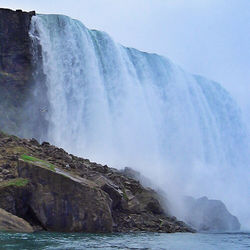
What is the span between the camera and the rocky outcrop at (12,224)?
15.5 meters

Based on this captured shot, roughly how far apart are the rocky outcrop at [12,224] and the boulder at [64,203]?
933 millimetres

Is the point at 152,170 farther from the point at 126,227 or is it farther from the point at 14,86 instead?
the point at 126,227

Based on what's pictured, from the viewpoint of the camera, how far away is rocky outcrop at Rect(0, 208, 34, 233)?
50.8 ft

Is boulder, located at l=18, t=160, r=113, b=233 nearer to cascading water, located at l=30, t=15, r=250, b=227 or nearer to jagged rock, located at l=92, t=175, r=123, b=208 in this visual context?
jagged rock, located at l=92, t=175, r=123, b=208

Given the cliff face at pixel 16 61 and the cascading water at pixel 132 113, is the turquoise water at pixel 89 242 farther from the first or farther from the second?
the cliff face at pixel 16 61

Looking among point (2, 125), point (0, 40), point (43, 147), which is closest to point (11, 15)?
point (0, 40)

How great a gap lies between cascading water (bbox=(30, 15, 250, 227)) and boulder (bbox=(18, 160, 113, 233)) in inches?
670

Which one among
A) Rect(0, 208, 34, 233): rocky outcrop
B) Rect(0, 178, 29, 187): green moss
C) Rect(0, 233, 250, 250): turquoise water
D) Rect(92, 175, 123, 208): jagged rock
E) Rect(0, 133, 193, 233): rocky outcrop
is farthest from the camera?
Rect(92, 175, 123, 208): jagged rock

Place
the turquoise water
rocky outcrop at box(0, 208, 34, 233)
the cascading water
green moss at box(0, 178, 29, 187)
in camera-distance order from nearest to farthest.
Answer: the turquoise water → rocky outcrop at box(0, 208, 34, 233) → green moss at box(0, 178, 29, 187) → the cascading water

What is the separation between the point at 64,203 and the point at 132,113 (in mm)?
26459

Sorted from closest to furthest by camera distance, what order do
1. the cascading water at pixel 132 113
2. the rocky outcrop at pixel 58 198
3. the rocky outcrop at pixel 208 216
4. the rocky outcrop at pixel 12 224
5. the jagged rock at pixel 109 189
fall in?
the rocky outcrop at pixel 12 224, the rocky outcrop at pixel 58 198, the jagged rock at pixel 109 189, the rocky outcrop at pixel 208 216, the cascading water at pixel 132 113

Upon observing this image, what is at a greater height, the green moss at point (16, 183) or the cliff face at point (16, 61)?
the cliff face at point (16, 61)

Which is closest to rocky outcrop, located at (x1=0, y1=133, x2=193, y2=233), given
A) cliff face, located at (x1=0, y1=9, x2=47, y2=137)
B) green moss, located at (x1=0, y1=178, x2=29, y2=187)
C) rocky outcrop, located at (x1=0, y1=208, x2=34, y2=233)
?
green moss, located at (x1=0, y1=178, x2=29, y2=187)

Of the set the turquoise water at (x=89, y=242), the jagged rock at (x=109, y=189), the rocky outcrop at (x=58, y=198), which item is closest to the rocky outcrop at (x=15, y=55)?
the rocky outcrop at (x=58, y=198)
